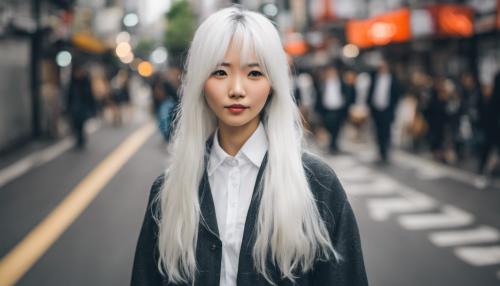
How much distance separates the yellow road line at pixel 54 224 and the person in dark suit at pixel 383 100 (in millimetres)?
5280

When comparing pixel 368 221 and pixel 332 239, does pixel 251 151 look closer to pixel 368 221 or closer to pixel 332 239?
pixel 332 239

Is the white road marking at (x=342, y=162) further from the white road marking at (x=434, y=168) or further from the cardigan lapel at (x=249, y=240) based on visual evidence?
the cardigan lapel at (x=249, y=240)

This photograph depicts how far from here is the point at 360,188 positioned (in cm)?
873

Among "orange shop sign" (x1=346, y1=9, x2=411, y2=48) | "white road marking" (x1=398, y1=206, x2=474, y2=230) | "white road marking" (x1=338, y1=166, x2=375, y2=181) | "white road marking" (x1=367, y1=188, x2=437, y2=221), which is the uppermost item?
"orange shop sign" (x1=346, y1=9, x2=411, y2=48)

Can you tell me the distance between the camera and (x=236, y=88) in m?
1.65

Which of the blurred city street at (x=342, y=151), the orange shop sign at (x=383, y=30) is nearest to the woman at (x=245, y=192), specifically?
the blurred city street at (x=342, y=151)

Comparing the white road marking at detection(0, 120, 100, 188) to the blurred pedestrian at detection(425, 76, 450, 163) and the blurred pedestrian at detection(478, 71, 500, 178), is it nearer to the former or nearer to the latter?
the blurred pedestrian at detection(478, 71, 500, 178)

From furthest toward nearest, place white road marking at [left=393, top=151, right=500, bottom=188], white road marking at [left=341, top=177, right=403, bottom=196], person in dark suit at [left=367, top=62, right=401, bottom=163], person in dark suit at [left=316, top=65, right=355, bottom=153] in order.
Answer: person in dark suit at [left=316, top=65, right=355, bottom=153]
person in dark suit at [left=367, top=62, right=401, bottom=163]
white road marking at [left=393, top=151, right=500, bottom=188]
white road marking at [left=341, top=177, right=403, bottom=196]

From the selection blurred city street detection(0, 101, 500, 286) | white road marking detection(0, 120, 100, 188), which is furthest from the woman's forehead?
white road marking detection(0, 120, 100, 188)

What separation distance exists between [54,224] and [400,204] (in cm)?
449

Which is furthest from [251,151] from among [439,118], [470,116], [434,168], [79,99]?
[79,99]

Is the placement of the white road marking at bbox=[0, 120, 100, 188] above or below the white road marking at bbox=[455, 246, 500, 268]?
below

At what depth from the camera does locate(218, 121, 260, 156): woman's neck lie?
5.89 ft

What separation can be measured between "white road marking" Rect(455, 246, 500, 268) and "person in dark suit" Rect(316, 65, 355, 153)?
734cm
